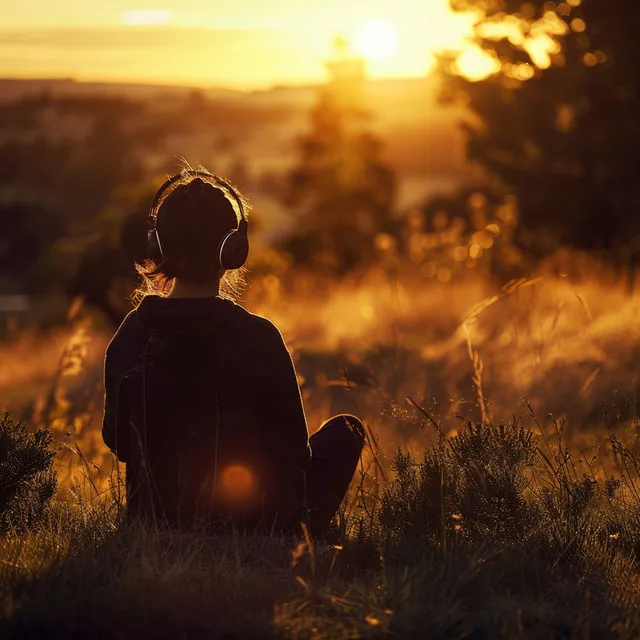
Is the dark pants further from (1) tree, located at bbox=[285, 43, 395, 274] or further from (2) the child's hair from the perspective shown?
(1) tree, located at bbox=[285, 43, 395, 274]

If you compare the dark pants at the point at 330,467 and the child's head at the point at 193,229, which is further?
the dark pants at the point at 330,467

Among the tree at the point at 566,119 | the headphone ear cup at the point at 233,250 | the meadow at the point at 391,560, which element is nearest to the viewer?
the meadow at the point at 391,560

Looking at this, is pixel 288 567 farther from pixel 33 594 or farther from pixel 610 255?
pixel 610 255

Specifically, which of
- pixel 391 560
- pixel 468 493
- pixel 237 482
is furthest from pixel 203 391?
pixel 468 493

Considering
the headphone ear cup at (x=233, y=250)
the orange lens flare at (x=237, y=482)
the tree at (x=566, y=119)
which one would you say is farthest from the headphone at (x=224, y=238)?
the tree at (x=566, y=119)

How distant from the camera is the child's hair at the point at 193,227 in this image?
3396mm

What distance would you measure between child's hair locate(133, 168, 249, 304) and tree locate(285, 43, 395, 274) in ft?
136

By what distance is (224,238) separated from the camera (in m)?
3.42

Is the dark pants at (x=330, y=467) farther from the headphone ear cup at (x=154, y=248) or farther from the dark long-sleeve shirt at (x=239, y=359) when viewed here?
the headphone ear cup at (x=154, y=248)

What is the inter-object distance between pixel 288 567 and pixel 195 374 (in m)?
0.76

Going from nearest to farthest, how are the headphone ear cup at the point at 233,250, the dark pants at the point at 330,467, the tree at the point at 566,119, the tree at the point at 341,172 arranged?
the headphone ear cup at the point at 233,250 → the dark pants at the point at 330,467 → the tree at the point at 566,119 → the tree at the point at 341,172

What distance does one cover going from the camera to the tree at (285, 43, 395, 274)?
155ft

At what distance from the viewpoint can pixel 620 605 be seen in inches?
127

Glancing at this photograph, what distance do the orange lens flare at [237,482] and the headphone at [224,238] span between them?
75 centimetres
